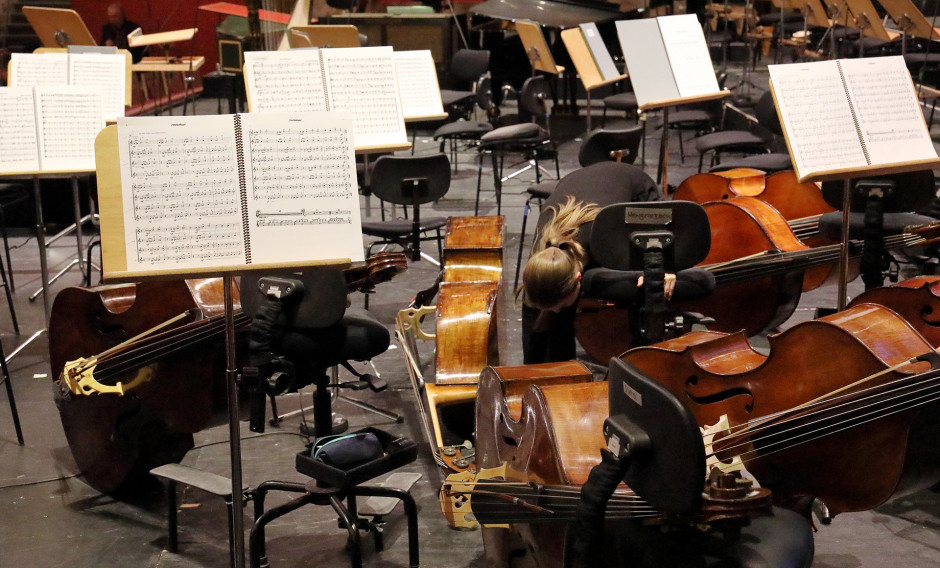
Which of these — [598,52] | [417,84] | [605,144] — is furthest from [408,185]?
[598,52]

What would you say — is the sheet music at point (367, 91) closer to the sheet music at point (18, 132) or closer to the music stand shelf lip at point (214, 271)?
the sheet music at point (18, 132)

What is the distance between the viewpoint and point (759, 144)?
6387mm

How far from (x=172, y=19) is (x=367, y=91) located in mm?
8478

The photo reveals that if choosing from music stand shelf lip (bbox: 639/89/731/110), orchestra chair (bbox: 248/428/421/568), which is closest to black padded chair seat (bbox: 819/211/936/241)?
music stand shelf lip (bbox: 639/89/731/110)

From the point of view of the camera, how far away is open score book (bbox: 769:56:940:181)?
305 centimetres

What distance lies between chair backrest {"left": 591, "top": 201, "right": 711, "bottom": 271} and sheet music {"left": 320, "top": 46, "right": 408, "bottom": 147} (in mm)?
1335

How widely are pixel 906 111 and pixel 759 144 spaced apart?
124 inches

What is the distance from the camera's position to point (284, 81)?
3.92 metres

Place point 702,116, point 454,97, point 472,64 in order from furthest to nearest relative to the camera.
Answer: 1. point 472,64
2. point 454,97
3. point 702,116

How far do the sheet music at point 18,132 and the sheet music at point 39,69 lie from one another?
2.39ft

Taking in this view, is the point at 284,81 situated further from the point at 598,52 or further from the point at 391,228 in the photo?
the point at 598,52

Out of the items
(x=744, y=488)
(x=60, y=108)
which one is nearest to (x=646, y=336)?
(x=744, y=488)

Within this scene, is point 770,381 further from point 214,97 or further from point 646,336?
point 214,97

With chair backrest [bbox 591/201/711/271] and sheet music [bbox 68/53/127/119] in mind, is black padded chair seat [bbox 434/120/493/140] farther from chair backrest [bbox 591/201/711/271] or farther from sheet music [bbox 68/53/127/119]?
chair backrest [bbox 591/201/711/271]
